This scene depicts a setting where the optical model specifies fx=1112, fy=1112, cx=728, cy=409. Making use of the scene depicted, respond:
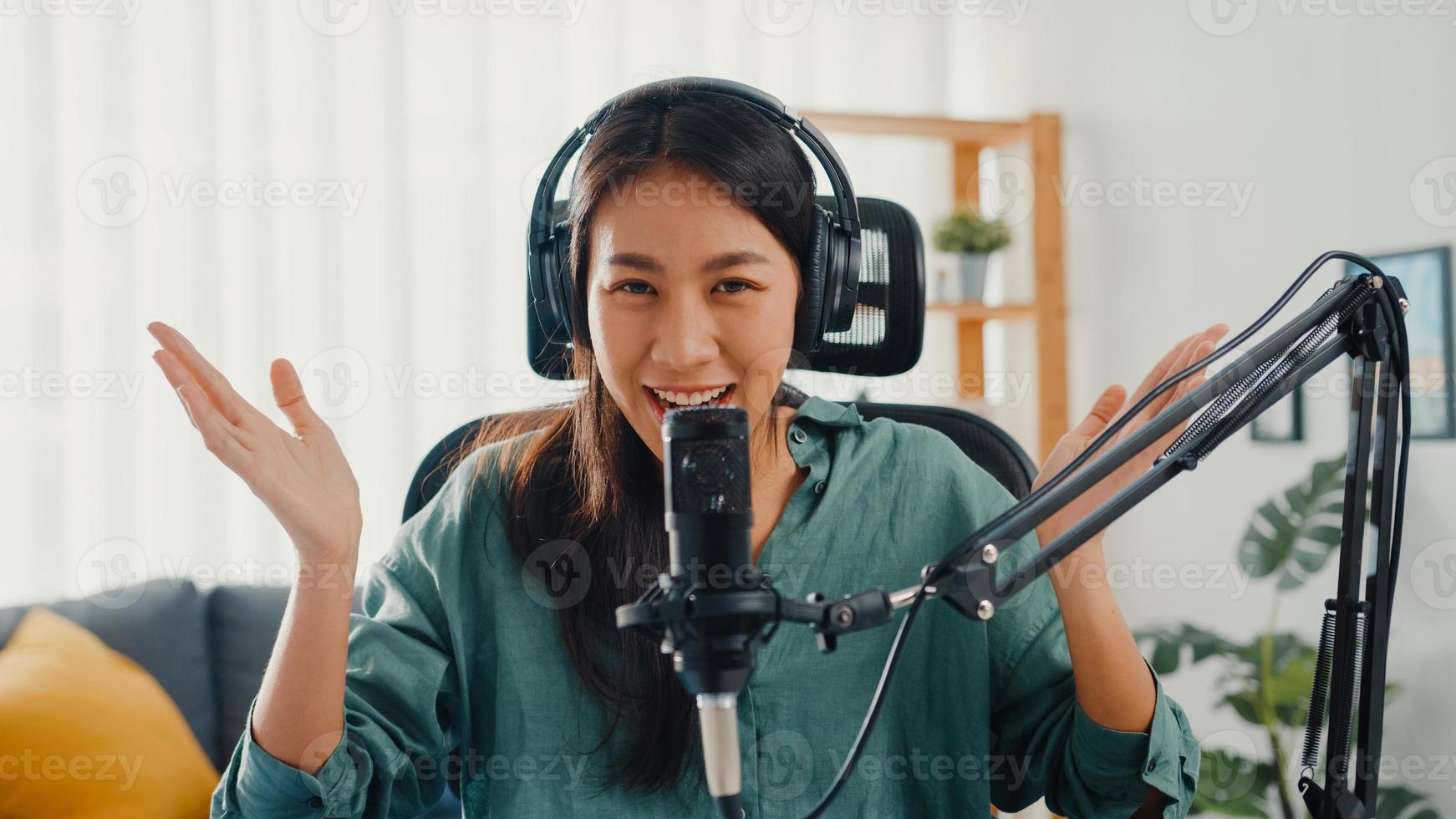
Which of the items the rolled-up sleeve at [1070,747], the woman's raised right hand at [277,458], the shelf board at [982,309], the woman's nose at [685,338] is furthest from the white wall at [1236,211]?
the woman's raised right hand at [277,458]

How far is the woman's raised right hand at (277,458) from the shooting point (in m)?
0.79

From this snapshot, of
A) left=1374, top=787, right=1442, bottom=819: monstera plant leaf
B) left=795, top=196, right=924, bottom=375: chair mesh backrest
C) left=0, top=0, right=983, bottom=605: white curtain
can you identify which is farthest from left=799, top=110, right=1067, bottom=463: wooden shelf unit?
left=795, top=196, right=924, bottom=375: chair mesh backrest

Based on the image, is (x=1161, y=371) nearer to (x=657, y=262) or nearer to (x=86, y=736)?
(x=657, y=262)

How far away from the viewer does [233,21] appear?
2.70 m

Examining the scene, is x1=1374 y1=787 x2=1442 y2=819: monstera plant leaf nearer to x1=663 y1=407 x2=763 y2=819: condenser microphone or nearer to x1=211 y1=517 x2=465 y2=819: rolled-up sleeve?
x1=211 y1=517 x2=465 y2=819: rolled-up sleeve

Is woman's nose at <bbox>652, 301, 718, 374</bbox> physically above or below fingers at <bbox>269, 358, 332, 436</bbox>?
above

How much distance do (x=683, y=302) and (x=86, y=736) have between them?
4.96 feet

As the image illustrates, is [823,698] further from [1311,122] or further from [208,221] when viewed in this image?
Answer: [208,221]

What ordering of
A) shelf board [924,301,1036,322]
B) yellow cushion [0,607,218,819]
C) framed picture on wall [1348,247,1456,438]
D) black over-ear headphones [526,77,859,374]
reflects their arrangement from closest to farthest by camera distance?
black over-ear headphones [526,77,859,374] → yellow cushion [0,607,218,819] → framed picture on wall [1348,247,1456,438] → shelf board [924,301,1036,322]

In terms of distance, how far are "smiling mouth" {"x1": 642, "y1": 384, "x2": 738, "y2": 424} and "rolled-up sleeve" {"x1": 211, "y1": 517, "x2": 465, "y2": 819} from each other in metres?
0.29

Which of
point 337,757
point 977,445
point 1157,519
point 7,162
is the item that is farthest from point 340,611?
point 1157,519

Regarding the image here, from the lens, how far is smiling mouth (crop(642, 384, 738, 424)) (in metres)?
0.92

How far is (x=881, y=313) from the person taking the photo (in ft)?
3.79

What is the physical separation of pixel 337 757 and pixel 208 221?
214 cm
